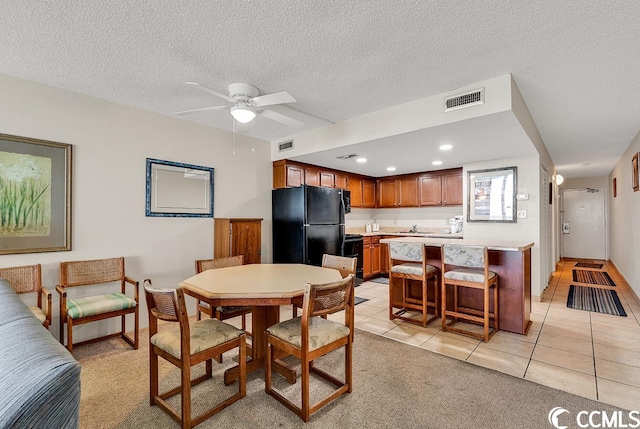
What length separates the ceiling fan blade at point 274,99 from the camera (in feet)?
7.80

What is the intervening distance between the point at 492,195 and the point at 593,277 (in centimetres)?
335

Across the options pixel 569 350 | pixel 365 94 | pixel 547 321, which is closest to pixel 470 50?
pixel 365 94

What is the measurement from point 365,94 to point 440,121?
777 millimetres

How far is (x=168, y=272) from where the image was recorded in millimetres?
3627

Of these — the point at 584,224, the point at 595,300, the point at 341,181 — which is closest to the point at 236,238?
the point at 341,181

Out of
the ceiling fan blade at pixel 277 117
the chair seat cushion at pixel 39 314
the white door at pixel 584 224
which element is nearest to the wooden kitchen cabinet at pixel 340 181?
A: the ceiling fan blade at pixel 277 117

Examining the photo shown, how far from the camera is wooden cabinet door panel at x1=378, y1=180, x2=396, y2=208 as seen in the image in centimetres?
659

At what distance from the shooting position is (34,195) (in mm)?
2754

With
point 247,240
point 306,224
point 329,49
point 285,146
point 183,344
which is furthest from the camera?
point 285,146

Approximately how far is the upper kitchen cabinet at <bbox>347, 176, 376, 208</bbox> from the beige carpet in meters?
3.91

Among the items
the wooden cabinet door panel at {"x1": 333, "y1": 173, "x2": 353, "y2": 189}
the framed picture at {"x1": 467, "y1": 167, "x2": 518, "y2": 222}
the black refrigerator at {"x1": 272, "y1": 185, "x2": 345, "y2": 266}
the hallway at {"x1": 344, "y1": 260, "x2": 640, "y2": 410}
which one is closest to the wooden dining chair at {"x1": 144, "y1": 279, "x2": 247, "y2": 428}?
the hallway at {"x1": 344, "y1": 260, "x2": 640, "y2": 410}

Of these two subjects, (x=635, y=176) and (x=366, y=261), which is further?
(x=366, y=261)

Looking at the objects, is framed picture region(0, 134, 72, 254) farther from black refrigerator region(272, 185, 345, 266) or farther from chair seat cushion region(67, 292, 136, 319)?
black refrigerator region(272, 185, 345, 266)

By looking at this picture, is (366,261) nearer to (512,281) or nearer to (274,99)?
(512,281)
